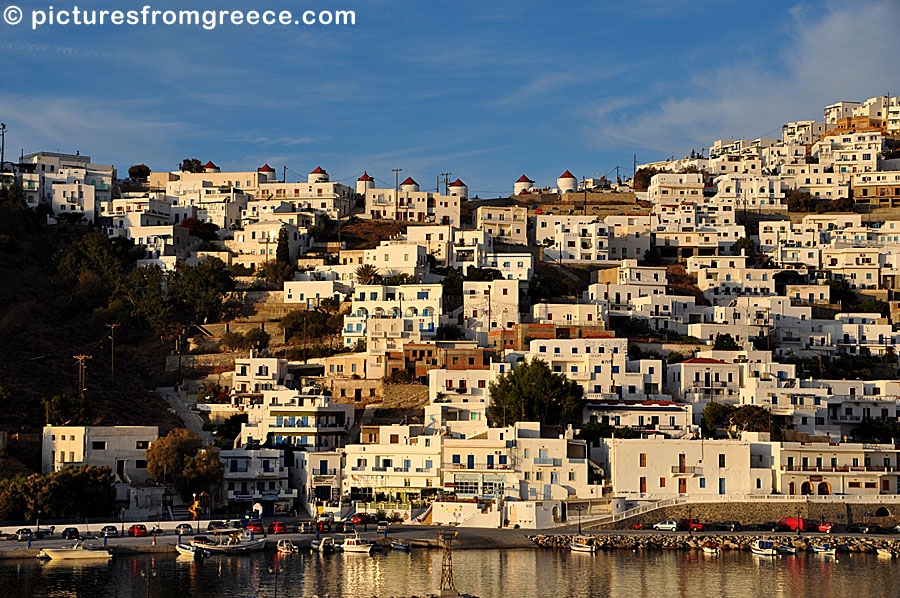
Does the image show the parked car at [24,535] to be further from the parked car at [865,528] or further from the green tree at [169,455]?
the parked car at [865,528]

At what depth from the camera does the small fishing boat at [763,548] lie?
50.5 metres


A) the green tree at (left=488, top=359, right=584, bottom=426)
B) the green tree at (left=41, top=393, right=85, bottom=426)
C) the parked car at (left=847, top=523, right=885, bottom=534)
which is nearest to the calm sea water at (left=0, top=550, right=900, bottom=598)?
the parked car at (left=847, top=523, right=885, bottom=534)

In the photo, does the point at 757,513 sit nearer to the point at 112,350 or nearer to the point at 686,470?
the point at 686,470

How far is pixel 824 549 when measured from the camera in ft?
167

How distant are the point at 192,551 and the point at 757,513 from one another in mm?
25882

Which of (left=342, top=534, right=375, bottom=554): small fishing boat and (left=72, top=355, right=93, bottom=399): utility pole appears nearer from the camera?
(left=342, top=534, right=375, bottom=554): small fishing boat

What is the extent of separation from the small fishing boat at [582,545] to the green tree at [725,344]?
974 inches

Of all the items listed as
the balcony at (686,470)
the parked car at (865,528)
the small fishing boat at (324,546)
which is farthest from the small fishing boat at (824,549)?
the small fishing boat at (324,546)

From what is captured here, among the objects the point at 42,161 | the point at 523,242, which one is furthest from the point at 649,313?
the point at 42,161

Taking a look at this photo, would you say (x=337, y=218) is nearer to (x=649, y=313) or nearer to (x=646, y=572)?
(x=649, y=313)

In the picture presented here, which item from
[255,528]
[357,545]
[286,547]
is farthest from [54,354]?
[357,545]

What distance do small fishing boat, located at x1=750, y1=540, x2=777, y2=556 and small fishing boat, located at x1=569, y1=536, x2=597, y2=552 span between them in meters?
7.01

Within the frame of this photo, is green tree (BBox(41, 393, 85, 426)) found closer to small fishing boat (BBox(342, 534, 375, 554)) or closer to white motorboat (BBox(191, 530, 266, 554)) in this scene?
white motorboat (BBox(191, 530, 266, 554))

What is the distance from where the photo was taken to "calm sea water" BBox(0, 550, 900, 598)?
1679 inches
